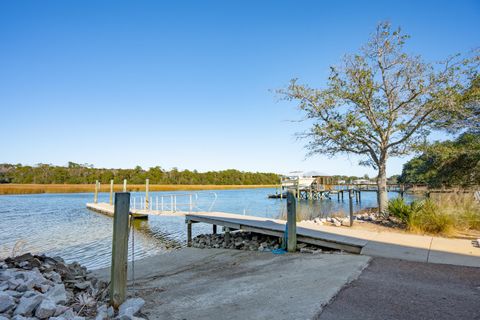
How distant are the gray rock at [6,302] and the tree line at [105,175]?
259 feet

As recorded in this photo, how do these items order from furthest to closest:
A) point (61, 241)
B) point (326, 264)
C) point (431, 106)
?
point (61, 241), point (431, 106), point (326, 264)

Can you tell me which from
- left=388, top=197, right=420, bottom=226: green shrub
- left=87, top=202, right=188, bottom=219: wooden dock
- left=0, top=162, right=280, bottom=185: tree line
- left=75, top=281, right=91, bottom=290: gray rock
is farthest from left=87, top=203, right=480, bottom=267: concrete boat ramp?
left=0, top=162, right=280, bottom=185: tree line

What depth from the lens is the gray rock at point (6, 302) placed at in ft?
9.24

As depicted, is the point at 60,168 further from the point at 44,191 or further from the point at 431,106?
the point at 431,106

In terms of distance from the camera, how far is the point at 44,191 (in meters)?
54.8

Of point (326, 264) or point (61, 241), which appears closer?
point (326, 264)

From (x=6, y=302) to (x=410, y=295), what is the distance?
13.7 feet

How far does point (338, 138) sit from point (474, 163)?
7.26m

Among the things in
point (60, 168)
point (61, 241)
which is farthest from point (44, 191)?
point (61, 241)

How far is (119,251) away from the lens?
139 inches

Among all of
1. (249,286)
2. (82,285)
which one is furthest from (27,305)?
(249,286)

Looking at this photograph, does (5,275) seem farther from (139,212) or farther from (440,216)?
(139,212)

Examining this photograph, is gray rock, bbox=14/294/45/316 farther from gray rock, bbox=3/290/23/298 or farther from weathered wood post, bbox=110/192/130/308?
weathered wood post, bbox=110/192/130/308

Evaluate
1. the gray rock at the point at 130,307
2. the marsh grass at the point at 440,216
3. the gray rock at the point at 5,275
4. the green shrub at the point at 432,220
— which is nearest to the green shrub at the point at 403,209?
the marsh grass at the point at 440,216
